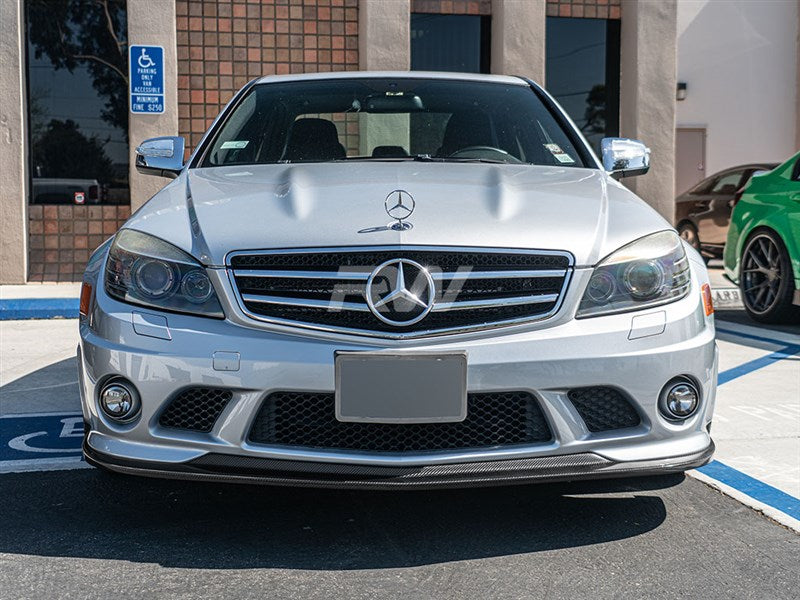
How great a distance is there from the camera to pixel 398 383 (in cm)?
298

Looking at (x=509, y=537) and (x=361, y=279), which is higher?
(x=361, y=279)

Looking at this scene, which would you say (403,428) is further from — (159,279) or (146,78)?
(146,78)

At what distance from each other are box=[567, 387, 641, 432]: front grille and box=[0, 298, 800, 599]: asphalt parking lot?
15.0 inches

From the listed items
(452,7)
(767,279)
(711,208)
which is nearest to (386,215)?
(767,279)

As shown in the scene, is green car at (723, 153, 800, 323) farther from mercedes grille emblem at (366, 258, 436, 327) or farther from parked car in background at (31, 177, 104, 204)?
parked car in background at (31, 177, 104, 204)

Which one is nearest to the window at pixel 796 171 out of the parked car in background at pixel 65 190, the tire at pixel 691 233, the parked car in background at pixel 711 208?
the parked car in background at pixel 711 208

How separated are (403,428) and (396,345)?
0.85ft

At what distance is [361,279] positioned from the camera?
3090 millimetres

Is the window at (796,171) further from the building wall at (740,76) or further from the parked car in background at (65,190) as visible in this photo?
the building wall at (740,76)

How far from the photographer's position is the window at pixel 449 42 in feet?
42.4

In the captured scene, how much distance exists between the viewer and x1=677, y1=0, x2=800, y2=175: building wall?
60.4 ft

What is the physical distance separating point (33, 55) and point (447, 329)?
398 inches

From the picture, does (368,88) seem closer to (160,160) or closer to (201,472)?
(160,160)

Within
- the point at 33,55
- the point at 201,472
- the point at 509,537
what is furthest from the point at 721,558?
the point at 33,55
